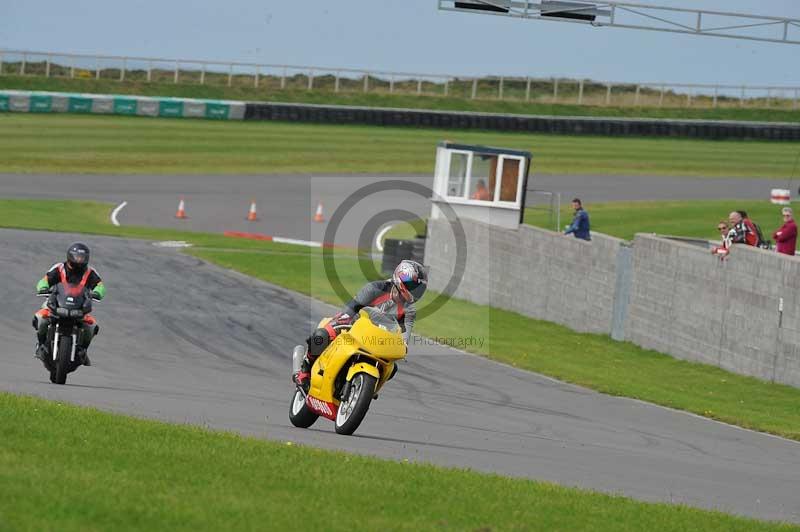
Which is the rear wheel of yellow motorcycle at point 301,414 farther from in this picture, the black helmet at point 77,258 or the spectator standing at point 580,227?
the spectator standing at point 580,227

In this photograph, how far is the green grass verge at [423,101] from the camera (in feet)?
228

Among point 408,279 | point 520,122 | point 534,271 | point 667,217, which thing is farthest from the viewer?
point 520,122

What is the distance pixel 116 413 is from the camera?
37.7ft

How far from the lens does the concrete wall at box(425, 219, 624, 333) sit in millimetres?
24766

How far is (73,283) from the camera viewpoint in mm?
14688

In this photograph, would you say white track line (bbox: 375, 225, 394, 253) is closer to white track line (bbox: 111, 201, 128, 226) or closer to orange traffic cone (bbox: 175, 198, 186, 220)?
orange traffic cone (bbox: 175, 198, 186, 220)

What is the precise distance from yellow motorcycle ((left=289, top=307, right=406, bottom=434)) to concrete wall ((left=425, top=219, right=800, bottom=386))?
31.8 ft

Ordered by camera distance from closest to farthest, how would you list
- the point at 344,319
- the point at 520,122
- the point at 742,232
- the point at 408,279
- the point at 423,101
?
the point at 408,279, the point at 344,319, the point at 742,232, the point at 520,122, the point at 423,101

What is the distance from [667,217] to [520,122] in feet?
71.6

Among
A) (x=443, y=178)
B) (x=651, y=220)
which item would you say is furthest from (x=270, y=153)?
(x=443, y=178)

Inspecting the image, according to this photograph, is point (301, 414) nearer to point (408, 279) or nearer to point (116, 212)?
point (408, 279)

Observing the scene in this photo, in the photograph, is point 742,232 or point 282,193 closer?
point 742,232

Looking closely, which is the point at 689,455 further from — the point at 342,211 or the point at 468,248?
the point at 342,211

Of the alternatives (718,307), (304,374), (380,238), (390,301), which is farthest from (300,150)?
(390,301)
